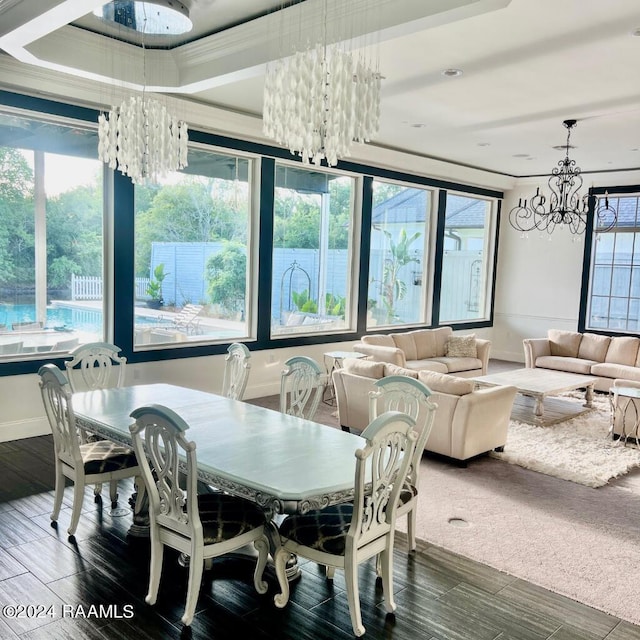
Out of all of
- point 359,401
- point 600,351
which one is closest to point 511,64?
point 359,401

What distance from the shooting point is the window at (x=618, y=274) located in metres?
9.76

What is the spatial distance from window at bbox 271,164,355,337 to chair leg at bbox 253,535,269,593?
15.4ft

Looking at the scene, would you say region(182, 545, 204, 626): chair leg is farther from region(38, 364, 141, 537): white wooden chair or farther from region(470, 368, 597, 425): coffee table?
region(470, 368, 597, 425): coffee table

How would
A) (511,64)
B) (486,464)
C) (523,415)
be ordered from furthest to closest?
(523,415) < (486,464) < (511,64)

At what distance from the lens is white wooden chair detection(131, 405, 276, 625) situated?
2527mm

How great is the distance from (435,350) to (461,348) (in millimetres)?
364

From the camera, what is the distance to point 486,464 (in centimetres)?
509

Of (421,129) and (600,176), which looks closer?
(421,129)

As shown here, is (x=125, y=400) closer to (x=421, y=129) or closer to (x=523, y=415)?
(x=523, y=415)

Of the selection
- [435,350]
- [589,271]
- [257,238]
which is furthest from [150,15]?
[589,271]

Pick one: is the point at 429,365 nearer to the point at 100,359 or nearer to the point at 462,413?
the point at 462,413

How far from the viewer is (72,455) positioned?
3.41 metres

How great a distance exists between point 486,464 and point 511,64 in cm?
328

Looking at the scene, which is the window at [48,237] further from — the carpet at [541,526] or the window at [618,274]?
the window at [618,274]
